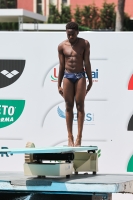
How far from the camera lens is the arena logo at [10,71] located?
11617mm

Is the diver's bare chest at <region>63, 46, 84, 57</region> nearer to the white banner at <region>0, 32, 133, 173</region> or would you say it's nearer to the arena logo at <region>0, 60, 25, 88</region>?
the white banner at <region>0, 32, 133, 173</region>

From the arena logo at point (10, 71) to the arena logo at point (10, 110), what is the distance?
34 centimetres

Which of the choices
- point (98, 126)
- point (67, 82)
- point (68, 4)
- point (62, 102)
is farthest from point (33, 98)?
point (68, 4)

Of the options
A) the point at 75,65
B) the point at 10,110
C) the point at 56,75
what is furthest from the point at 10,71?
the point at 75,65

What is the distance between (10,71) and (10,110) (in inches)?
26.5

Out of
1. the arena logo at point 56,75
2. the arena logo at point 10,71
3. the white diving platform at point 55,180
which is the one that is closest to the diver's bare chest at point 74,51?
the white diving platform at point 55,180

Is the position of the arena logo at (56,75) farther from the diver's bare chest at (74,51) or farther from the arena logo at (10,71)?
the diver's bare chest at (74,51)

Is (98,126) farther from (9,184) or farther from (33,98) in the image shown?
(9,184)

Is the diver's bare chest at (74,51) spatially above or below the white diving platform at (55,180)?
above

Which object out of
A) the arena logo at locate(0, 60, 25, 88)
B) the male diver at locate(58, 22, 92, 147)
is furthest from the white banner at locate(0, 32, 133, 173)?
A: the male diver at locate(58, 22, 92, 147)

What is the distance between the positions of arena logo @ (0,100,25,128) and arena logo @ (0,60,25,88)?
0.34 meters

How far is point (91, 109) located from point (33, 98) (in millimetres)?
1014

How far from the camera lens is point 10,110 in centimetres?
1158

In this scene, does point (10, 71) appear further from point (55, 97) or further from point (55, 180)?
point (55, 180)
